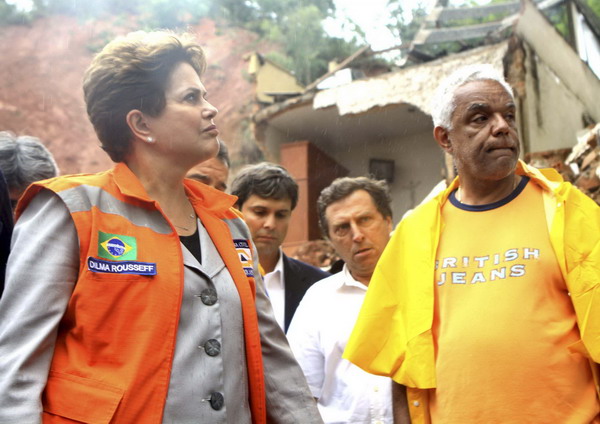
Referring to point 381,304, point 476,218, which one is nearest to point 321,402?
point 381,304

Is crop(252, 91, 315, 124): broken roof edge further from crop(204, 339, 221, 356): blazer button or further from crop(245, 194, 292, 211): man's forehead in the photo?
crop(204, 339, 221, 356): blazer button

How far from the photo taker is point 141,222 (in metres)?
1.98

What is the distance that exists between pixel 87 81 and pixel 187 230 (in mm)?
608

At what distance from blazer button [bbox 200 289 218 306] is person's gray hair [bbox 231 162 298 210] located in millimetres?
1930

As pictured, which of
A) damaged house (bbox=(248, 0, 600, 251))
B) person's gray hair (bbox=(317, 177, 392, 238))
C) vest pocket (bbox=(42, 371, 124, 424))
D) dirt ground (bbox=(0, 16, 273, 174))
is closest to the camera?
vest pocket (bbox=(42, 371, 124, 424))

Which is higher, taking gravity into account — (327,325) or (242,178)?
(242,178)

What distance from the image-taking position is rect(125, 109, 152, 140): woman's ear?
2166 mm

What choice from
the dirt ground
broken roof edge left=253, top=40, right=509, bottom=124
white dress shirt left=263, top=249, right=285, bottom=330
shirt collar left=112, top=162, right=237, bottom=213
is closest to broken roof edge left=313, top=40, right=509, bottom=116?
broken roof edge left=253, top=40, right=509, bottom=124

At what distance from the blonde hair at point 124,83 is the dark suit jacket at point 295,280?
193cm

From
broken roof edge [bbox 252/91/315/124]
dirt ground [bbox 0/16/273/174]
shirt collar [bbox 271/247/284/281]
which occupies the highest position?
dirt ground [bbox 0/16/273/174]

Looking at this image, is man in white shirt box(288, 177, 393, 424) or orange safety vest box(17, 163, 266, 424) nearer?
orange safety vest box(17, 163, 266, 424)

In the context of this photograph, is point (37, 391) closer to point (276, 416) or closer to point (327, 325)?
point (276, 416)

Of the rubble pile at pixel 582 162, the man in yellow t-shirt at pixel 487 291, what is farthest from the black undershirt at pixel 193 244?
the rubble pile at pixel 582 162

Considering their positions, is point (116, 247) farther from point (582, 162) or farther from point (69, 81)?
point (69, 81)
